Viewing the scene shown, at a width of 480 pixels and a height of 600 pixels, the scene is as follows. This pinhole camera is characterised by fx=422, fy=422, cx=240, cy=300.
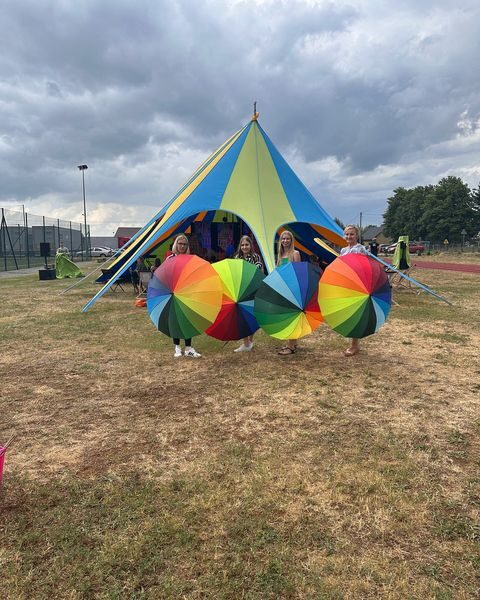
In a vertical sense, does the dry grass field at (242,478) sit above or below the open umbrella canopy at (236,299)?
below

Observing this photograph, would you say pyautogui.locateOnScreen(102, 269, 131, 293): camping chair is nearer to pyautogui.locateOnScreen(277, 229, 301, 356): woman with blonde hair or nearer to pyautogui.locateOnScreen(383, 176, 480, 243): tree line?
pyautogui.locateOnScreen(277, 229, 301, 356): woman with blonde hair

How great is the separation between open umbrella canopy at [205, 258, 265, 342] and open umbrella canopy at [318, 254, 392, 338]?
0.86m

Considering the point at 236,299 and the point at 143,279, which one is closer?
the point at 236,299

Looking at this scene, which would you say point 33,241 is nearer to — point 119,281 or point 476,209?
point 119,281

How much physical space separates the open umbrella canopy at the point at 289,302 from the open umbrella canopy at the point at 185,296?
563 millimetres

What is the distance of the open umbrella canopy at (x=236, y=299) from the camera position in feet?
17.0

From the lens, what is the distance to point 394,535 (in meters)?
2.26

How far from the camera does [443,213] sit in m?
61.8

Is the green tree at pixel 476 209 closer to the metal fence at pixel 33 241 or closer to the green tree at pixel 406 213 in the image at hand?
the green tree at pixel 406 213

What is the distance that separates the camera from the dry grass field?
201cm

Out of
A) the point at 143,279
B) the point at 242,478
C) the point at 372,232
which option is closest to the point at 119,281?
the point at 143,279

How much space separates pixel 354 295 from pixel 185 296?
6.43 ft

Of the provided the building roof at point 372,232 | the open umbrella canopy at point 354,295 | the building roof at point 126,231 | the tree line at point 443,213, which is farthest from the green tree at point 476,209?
the open umbrella canopy at point 354,295

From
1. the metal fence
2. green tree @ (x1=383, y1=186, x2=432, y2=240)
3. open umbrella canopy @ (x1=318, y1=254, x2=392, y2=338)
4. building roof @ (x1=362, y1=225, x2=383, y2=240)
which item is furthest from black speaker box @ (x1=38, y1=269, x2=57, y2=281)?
building roof @ (x1=362, y1=225, x2=383, y2=240)
